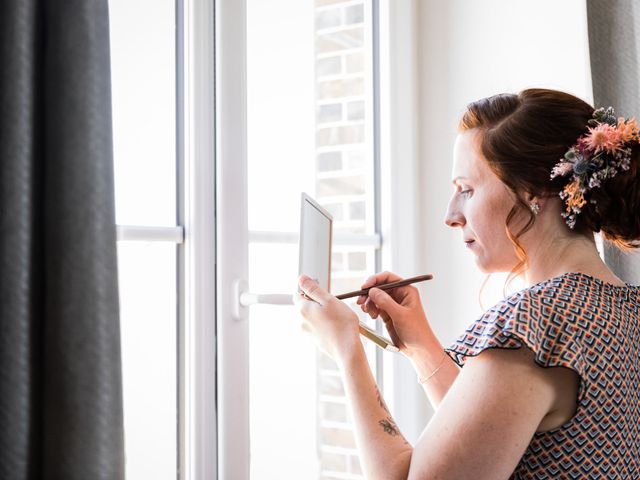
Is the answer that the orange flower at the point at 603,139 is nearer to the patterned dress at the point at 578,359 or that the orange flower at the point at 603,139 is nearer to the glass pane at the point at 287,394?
the patterned dress at the point at 578,359

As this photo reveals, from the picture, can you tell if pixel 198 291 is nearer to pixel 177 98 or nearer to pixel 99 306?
pixel 177 98

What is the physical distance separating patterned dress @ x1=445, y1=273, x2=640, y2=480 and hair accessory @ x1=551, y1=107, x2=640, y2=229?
135 mm

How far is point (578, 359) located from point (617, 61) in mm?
1080

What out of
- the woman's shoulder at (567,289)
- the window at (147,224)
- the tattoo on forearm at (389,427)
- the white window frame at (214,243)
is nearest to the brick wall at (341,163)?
the white window frame at (214,243)

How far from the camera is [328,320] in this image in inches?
43.3

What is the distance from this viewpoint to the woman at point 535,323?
0.86 meters

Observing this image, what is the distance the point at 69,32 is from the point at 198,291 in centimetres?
58

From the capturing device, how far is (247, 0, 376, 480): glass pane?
1.50 meters

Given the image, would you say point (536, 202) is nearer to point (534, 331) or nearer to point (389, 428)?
point (534, 331)

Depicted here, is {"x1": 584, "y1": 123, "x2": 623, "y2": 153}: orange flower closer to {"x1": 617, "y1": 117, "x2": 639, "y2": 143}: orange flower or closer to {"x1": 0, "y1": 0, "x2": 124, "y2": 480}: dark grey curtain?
A: {"x1": 617, "y1": 117, "x2": 639, "y2": 143}: orange flower

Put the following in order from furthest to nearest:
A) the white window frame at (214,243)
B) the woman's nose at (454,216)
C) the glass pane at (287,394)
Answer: the glass pane at (287,394)
the white window frame at (214,243)
the woman's nose at (454,216)

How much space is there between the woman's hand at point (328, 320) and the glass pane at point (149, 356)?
0.94 ft

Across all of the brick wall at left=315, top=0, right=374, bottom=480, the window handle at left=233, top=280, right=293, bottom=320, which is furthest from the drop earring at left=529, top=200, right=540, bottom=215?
the brick wall at left=315, top=0, right=374, bottom=480

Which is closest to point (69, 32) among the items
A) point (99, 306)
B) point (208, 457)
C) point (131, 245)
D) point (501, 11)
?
point (99, 306)
